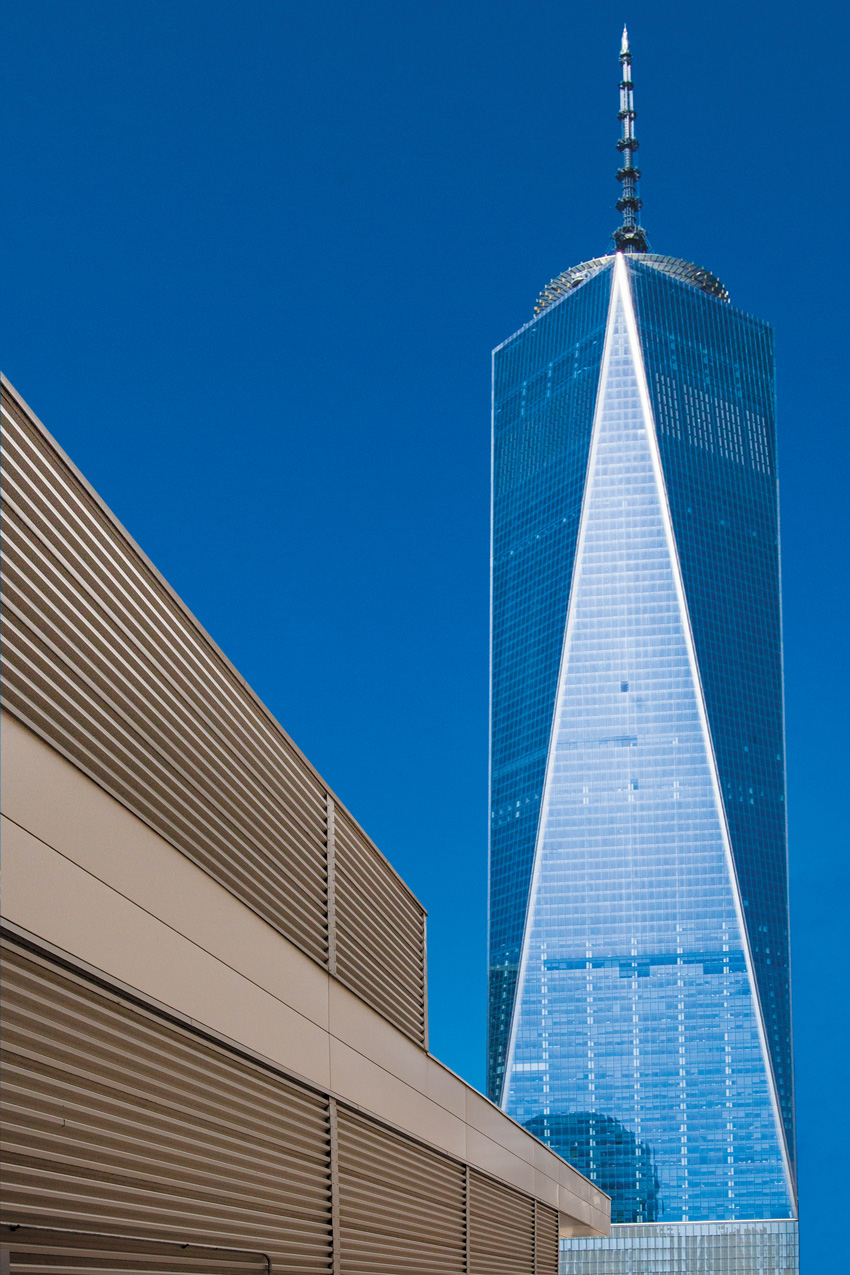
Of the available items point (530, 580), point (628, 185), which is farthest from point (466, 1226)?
point (628, 185)

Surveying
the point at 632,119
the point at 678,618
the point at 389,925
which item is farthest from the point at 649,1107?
the point at 389,925

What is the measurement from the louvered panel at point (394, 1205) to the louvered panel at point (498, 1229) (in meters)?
0.76

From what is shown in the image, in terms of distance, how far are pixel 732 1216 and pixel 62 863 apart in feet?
441

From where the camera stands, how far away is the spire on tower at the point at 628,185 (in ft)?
549

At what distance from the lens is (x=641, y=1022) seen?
134875mm

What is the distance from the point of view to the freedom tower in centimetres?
12962

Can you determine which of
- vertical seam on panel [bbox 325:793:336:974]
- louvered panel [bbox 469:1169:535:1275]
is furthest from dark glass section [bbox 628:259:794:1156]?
vertical seam on panel [bbox 325:793:336:974]

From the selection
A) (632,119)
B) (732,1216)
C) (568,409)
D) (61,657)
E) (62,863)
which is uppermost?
(632,119)

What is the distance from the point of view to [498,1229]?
59.2 ft

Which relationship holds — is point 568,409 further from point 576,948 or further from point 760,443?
point 576,948

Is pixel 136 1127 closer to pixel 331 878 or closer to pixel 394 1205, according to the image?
pixel 331 878

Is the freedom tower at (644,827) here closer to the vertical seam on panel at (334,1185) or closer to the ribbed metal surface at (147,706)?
the vertical seam on panel at (334,1185)

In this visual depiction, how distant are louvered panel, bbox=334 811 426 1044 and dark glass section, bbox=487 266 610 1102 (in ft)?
396

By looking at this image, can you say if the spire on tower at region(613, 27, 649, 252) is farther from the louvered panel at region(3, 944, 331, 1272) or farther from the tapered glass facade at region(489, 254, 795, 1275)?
the louvered panel at region(3, 944, 331, 1272)
